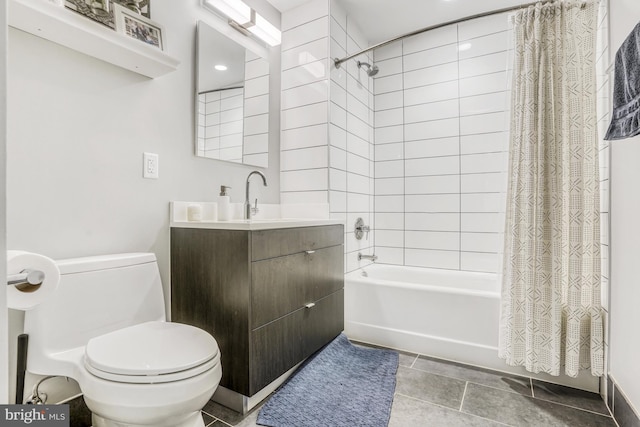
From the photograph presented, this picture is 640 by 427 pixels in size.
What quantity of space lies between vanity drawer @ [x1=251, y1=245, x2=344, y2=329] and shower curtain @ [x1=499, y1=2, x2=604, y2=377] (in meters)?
0.96

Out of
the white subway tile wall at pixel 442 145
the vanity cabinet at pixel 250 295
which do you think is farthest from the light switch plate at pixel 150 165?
the white subway tile wall at pixel 442 145

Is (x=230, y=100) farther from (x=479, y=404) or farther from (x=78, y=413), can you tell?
(x=479, y=404)

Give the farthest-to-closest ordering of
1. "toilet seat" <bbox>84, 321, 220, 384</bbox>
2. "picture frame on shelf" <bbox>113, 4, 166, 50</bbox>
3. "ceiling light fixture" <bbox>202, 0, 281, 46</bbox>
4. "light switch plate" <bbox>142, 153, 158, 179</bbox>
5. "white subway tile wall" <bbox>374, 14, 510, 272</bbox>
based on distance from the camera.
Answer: "white subway tile wall" <bbox>374, 14, 510, 272</bbox>
"ceiling light fixture" <bbox>202, 0, 281, 46</bbox>
"light switch plate" <bbox>142, 153, 158, 179</bbox>
"picture frame on shelf" <bbox>113, 4, 166, 50</bbox>
"toilet seat" <bbox>84, 321, 220, 384</bbox>

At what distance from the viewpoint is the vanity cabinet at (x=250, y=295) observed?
1416mm

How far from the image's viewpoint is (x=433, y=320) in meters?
2.04

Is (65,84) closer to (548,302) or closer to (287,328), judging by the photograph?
(287,328)

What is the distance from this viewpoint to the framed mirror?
1856 millimetres

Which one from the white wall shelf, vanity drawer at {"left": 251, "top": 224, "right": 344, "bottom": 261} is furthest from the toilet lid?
the white wall shelf

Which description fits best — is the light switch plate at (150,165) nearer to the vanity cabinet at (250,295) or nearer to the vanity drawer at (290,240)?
the vanity cabinet at (250,295)

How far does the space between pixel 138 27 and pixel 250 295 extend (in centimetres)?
126

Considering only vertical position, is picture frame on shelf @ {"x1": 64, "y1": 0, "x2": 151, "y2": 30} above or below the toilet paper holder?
above

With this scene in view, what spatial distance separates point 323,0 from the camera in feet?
7.49

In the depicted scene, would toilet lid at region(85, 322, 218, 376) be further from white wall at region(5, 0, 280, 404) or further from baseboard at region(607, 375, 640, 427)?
baseboard at region(607, 375, 640, 427)

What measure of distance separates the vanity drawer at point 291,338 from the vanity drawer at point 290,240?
1.07 ft
